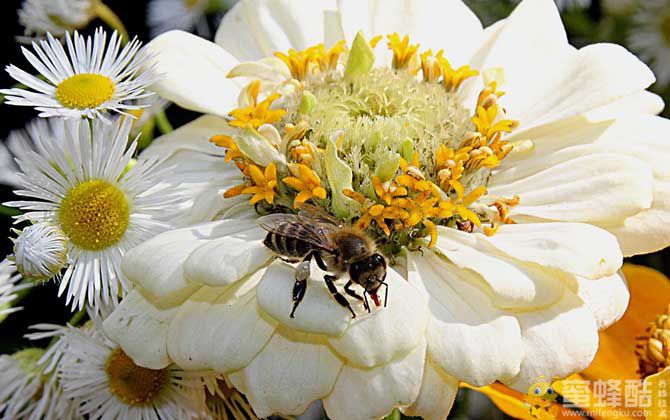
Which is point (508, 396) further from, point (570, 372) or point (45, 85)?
point (45, 85)

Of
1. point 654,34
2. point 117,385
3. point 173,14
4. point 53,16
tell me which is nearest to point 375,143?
point 117,385

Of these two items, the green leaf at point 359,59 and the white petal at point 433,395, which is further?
the green leaf at point 359,59

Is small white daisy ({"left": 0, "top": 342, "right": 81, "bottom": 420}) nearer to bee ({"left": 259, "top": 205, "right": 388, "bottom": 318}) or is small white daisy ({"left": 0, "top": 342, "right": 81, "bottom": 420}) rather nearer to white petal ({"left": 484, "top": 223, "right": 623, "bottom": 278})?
bee ({"left": 259, "top": 205, "right": 388, "bottom": 318})

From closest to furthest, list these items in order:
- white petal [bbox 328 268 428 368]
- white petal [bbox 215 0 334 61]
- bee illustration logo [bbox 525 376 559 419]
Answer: white petal [bbox 328 268 428 368] → bee illustration logo [bbox 525 376 559 419] → white petal [bbox 215 0 334 61]

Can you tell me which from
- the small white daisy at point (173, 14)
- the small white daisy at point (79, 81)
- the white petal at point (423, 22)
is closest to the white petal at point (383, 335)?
the small white daisy at point (79, 81)

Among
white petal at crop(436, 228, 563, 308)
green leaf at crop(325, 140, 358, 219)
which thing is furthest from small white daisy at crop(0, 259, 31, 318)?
white petal at crop(436, 228, 563, 308)

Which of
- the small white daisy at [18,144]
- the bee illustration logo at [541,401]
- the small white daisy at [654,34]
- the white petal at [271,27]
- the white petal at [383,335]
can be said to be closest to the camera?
the white petal at [383,335]

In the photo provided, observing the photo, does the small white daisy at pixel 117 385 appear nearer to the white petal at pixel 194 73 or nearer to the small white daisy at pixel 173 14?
the white petal at pixel 194 73

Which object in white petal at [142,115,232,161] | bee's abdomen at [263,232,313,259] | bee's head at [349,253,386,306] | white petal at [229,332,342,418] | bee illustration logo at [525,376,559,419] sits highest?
white petal at [142,115,232,161]
